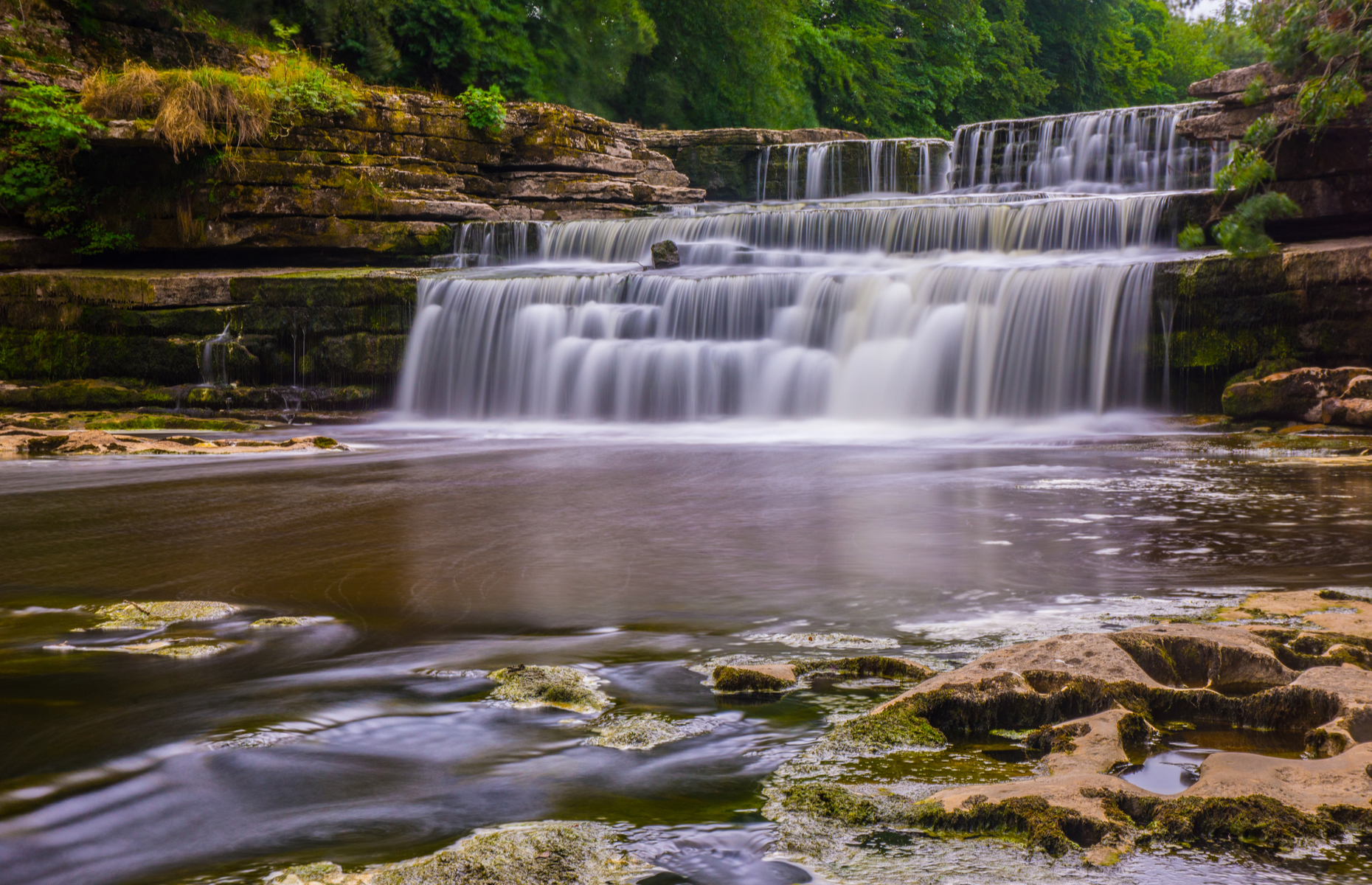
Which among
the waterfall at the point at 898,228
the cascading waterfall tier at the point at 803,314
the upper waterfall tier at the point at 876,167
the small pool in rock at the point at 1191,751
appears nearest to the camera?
the small pool in rock at the point at 1191,751

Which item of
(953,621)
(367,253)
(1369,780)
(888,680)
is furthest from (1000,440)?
(367,253)

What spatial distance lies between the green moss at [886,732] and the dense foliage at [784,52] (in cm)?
988

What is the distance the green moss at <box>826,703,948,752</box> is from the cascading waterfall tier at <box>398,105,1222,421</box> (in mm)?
8907

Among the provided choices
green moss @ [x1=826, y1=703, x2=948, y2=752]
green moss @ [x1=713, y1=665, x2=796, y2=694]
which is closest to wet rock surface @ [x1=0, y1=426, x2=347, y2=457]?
green moss @ [x1=713, y1=665, x2=796, y2=694]

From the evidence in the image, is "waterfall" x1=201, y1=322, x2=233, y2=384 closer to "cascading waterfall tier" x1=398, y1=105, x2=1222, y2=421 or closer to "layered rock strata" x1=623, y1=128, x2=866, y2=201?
"cascading waterfall tier" x1=398, y1=105, x2=1222, y2=421

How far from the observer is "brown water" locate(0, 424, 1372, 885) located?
172 centimetres

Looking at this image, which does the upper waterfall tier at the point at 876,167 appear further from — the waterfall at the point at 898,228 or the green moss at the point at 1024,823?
the green moss at the point at 1024,823

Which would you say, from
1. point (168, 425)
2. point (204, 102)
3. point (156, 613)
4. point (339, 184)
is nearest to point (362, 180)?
point (339, 184)

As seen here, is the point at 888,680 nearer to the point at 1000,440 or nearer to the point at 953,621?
the point at 953,621

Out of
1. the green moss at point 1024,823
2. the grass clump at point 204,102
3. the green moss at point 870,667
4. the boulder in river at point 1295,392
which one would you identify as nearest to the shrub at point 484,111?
the grass clump at point 204,102

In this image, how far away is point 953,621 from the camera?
3.00 meters

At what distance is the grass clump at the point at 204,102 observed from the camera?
13281 mm

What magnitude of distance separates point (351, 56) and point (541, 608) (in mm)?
19934

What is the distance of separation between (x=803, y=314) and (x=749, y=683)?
9752 millimetres
